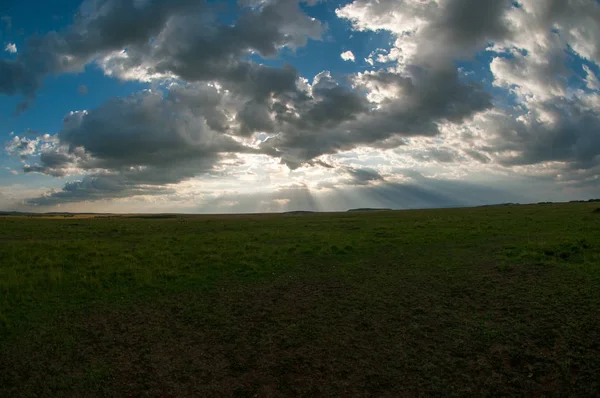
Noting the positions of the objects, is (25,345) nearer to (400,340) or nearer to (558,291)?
(400,340)

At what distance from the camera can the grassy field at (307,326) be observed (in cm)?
822

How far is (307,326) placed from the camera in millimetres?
11086

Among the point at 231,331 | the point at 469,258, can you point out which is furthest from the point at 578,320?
the point at 231,331

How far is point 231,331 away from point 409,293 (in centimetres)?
667

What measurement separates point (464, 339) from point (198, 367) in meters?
7.00

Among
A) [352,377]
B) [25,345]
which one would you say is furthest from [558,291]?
[25,345]

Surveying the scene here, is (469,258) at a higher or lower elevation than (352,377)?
higher

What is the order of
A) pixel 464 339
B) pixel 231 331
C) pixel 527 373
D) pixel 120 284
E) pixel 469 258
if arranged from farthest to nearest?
pixel 469 258 → pixel 120 284 → pixel 231 331 → pixel 464 339 → pixel 527 373

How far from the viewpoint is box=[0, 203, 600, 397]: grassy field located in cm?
822

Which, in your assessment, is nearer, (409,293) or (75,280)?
(409,293)

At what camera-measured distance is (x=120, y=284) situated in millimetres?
15586

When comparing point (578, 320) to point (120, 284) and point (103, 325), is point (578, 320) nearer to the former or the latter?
point (103, 325)

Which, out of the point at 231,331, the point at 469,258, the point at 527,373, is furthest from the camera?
the point at 469,258

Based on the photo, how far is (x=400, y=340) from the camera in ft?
32.4
